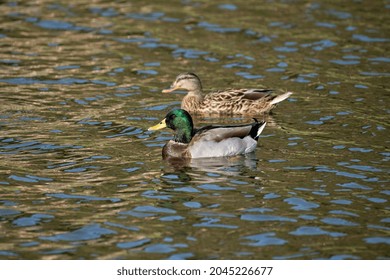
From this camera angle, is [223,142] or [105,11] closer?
[223,142]

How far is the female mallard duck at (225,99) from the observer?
16.3 metres

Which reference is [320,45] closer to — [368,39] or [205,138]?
[368,39]

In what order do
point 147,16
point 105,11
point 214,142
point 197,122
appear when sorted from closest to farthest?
1. point 214,142
2. point 197,122
3. point 147,16
4. point 105,11

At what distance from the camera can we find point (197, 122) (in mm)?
16500

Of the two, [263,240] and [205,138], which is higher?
[205,138]

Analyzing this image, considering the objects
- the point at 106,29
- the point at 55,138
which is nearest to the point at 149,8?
the point at 106,29

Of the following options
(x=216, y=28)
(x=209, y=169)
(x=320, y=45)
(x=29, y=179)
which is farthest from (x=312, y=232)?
(x=216, y=28)

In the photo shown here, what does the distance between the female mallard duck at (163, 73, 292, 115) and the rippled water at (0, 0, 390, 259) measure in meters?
0.29

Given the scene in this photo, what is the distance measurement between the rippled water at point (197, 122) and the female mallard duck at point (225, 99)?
294 millimetres

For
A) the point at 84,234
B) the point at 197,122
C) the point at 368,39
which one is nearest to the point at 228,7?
the point at 368,39

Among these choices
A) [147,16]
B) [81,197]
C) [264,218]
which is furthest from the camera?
[147,16]

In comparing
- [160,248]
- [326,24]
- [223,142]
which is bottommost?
[160,248]

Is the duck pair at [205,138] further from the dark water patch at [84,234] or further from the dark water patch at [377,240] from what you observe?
the dark water patch at [377,240]

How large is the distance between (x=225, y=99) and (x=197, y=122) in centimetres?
63
